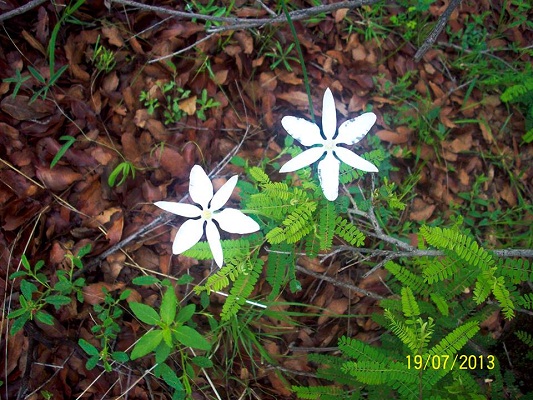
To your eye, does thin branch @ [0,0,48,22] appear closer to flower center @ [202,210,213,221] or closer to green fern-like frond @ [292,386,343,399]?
flower center @ [202,210,213,221]

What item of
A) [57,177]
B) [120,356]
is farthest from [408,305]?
[57,177]

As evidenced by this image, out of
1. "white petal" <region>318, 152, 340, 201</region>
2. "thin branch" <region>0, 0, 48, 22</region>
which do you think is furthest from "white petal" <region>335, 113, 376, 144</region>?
"thin branch" <region>0, 0, 48, 22</region>

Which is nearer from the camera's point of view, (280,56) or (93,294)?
(93,294)

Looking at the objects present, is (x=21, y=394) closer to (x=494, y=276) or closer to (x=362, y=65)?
(x=494, y=276)

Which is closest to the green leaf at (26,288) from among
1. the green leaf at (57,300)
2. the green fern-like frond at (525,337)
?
the green leaf at (57,300)

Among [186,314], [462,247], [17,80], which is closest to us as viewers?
[462,247]

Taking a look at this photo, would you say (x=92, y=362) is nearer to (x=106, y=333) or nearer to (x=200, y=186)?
(x=106, y=333)
